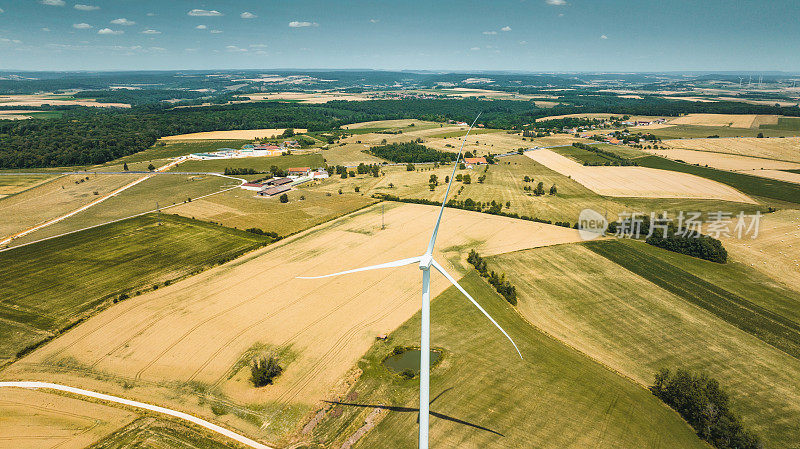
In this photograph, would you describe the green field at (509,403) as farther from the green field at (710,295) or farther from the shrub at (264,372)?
the green field at (710,295)

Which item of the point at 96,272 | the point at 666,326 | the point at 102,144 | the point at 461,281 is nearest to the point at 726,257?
the point at 666,326

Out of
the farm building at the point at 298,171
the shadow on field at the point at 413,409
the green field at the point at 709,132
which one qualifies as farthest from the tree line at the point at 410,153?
the shadow on field at the point at 413,409

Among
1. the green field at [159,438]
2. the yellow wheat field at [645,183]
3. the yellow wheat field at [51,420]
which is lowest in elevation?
the green field at [159,438]

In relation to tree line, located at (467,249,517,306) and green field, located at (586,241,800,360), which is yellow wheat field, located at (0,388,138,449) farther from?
green field, located at (586,241,800,360)

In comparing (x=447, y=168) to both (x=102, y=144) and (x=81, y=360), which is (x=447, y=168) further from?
(x=102, y=144)

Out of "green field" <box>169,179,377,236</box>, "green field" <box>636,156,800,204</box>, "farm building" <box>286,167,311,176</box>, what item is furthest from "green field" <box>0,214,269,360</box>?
"green field" <box>636,156,800,204</box>

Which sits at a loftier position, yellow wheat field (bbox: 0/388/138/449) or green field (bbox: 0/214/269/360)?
green field (bbox: 0/214/269/360)
